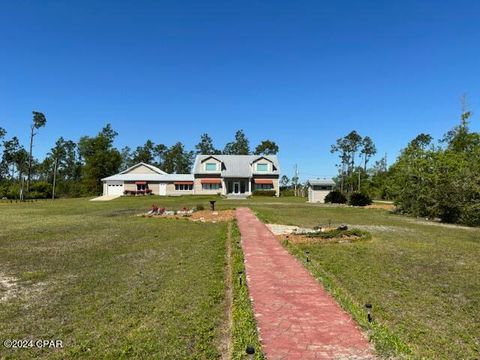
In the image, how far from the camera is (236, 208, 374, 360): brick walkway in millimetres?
4223

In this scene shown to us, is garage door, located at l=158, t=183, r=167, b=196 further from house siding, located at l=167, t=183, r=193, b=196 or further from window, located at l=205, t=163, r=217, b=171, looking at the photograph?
window, located at l=205, t=163, r=217, b=171

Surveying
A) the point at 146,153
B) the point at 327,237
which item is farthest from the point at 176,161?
the point at 327,237

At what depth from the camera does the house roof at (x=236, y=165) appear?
172 feet

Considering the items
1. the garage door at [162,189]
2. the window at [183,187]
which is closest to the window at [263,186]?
the window at [183,187]

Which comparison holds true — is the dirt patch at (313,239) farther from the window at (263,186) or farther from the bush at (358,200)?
the window at (263,186)

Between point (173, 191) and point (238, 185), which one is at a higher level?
point (238, 185)

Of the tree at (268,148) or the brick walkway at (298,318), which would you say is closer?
the brick walkway at (298,318)

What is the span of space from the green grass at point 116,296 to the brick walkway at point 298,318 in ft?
2.15

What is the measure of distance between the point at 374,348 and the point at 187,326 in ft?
8.00

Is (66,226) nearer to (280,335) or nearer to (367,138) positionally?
(280,335)

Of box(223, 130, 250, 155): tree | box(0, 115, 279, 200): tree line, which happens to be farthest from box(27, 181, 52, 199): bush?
box(223, 130, 250, 155): tree

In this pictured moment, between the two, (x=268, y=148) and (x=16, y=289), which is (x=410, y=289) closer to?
(x=16, y=289)

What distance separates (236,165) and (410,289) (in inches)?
1889

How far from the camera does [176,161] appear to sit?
8969 cm
